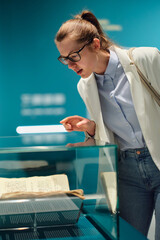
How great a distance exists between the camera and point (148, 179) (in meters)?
1.29

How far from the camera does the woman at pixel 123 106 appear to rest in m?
1.27

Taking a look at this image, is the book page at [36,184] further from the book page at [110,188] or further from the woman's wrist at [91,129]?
the woman's wrist at [91,129]

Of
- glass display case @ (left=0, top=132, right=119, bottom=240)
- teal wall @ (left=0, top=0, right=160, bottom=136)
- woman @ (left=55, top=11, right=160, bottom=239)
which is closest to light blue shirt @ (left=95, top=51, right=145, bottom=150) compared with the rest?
woman @ (left=55, top=11, right=160, bottom=239)

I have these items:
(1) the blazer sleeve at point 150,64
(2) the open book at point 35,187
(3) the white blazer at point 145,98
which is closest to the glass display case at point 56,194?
(2) the open book at point 35,187

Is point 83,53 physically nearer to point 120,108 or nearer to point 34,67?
point 120,108

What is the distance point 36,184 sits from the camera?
0.98 m

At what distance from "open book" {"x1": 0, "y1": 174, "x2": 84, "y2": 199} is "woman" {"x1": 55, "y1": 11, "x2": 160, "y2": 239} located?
34 cm

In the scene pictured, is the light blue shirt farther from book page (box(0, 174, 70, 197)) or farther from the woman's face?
book page (box(0, 174, 70, 197))

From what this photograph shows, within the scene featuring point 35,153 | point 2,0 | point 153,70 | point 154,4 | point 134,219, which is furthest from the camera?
point 154,4

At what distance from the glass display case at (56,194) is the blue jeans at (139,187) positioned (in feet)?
1.00

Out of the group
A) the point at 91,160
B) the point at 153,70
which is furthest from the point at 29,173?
the point at 153,70

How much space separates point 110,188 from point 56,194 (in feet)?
0.52

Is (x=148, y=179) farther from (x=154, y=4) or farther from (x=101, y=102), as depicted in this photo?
(x=154, y=4)

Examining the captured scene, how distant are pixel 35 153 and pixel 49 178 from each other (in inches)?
4.0
